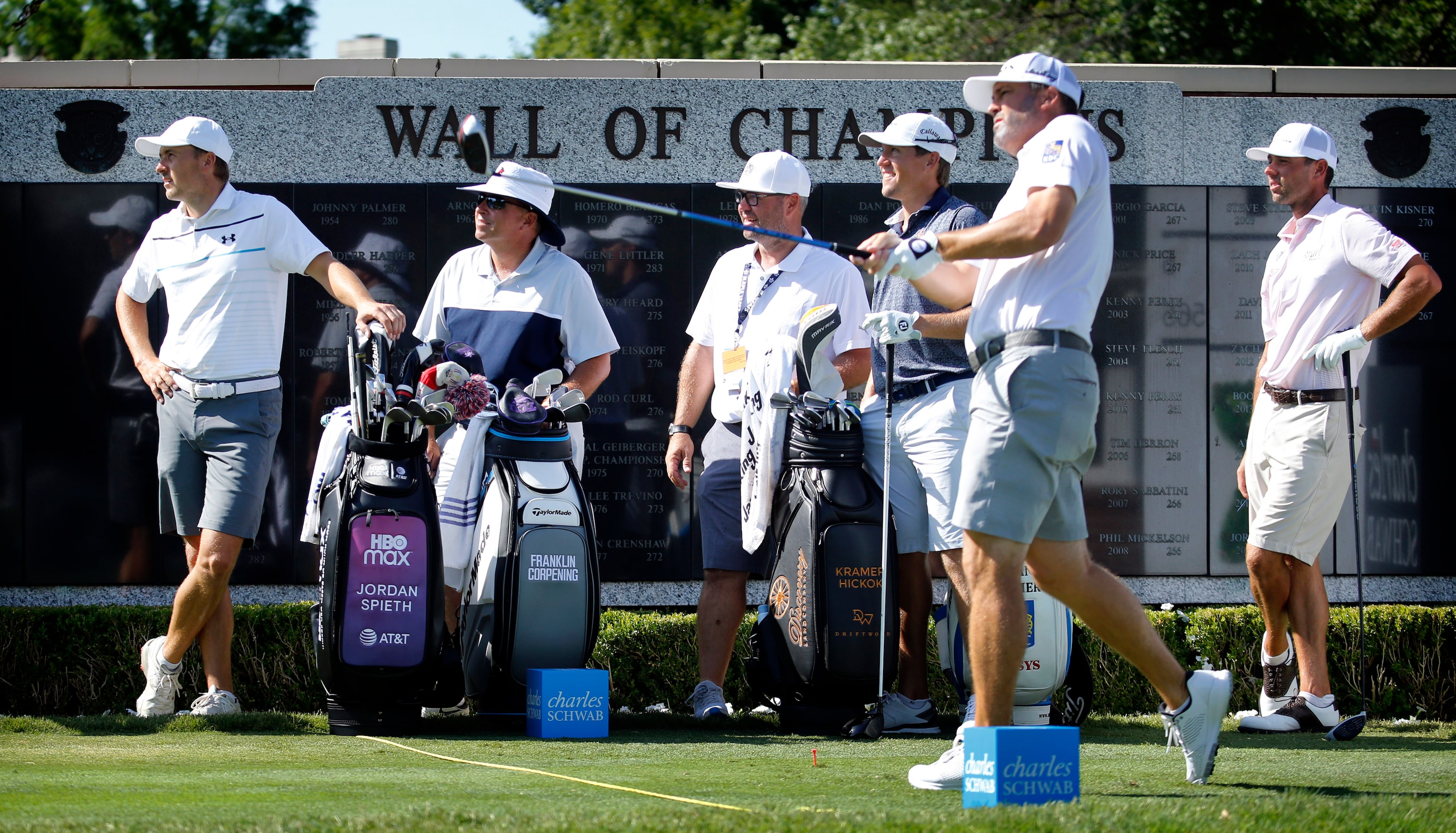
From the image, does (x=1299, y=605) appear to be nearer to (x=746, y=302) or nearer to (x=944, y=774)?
(x=746, y=302)

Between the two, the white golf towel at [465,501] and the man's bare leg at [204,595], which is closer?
the white golf towel at [465,501]

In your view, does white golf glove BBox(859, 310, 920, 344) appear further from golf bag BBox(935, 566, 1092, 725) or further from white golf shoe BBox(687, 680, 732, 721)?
white golf shoe BBox(687, 680, 732, 721)

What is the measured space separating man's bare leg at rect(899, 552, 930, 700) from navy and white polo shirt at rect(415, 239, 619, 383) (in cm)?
136

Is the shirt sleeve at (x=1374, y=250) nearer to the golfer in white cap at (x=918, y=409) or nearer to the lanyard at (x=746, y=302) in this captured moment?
the golfer in white cap at (x=918, y=409)

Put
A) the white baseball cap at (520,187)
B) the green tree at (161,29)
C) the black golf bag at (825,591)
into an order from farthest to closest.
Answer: the green tree at (161,29)
the white baseball cap at (520,187)
the black golf bag at (825,591)

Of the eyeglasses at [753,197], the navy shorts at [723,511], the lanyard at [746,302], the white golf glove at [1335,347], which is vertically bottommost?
the navy shorts at [723,511]

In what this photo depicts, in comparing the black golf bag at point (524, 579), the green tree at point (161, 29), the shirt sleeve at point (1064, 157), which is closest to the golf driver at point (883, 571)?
the black golf bag at point (524, 579)

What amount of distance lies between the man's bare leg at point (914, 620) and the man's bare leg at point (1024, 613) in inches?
59.1

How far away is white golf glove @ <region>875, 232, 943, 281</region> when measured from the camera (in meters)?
3.85

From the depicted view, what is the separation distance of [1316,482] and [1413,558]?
1941mm

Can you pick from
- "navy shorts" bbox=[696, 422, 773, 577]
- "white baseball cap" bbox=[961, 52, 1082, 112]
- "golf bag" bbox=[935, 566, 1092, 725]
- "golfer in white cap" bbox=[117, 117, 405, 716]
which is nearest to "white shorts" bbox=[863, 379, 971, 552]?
"golf bag" bbox=[935, 566, 1092, 725]

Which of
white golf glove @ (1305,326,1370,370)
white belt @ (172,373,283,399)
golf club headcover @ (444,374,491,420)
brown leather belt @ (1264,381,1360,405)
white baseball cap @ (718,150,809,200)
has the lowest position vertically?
golf club headcover @ (444,374,491,420)

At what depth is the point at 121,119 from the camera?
703 centimetres

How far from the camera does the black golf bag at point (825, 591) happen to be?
516 centimetres
